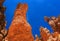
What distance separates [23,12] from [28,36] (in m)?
1.10

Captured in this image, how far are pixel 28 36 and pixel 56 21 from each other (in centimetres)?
291

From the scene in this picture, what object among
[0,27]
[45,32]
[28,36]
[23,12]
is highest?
[23,12]

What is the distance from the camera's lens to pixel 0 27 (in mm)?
3824

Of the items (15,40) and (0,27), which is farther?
(15,40)

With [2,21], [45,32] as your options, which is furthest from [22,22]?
[2,21]

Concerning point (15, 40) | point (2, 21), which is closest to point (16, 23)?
point (15, 40)

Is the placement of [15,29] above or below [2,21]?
above

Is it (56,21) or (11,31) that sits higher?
(11,31)

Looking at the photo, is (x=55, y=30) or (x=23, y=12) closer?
(x=55, y=30)

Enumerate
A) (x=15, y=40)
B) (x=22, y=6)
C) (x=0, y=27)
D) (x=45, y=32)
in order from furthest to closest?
(x=22, y=6)
(x=15, y=40)
(x=45, y=32)
(x=0, y=27)

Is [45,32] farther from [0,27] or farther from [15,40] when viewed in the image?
[0,27]

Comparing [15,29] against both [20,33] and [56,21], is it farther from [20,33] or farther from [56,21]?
[56,21]

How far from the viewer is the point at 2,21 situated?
3.97 meters

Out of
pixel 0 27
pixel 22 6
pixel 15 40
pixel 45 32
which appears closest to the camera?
pixel 0 27
